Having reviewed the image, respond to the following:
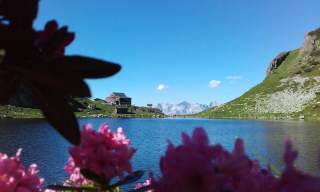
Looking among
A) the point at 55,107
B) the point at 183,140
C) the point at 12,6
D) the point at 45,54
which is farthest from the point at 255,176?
the point at 12,6

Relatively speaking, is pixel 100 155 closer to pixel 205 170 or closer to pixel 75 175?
pixel 75 175

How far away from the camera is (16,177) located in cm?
227

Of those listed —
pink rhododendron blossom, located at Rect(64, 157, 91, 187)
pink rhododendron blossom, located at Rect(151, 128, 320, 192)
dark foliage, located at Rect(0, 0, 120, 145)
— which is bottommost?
pink rhododendron blossom, located at Rect(64, 157, 91, 187)

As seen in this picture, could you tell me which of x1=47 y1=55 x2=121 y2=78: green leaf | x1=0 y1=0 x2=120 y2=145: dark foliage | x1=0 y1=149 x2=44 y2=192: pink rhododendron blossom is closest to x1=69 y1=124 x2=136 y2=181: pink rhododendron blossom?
x1=0 y1=149 x2=44 y2=192: pink rhododendron blossom

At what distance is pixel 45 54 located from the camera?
1651 mm

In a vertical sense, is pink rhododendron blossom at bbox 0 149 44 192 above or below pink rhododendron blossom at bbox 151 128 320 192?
below

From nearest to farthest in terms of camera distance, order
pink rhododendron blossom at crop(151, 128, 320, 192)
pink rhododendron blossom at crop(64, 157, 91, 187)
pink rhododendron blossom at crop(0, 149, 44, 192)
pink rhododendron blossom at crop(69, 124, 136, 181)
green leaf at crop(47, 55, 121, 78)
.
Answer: pink rhododendron blossom at crop(151, 128, 320, 192)
green leaf at crop(47, 55, 121, 78)
pink rhododendron blossom at crop(0, 149, 44, 192)
pink rhododendron blossom at crop(69, 124, 136, 181)
pink rhododendron blossom at crop(64, 157, 91, 187)

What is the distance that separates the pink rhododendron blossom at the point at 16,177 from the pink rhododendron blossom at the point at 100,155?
9.7 inches

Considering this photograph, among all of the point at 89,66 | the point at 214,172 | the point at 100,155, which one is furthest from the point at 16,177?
the point at 214,172

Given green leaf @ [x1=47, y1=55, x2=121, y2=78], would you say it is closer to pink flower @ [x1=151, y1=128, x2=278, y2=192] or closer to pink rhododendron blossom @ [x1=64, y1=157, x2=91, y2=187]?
pink flower @ [x1=151, y1=128, x2=278, y2=192]

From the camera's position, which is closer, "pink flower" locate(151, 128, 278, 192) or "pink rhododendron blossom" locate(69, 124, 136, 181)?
"pink flower" locate(151, 128, 278, 192)

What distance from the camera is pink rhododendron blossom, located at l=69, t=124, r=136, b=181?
2.32m

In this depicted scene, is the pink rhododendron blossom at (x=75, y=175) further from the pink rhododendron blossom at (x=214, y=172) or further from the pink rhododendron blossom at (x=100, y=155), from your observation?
the pink rhododendron blossom at (x=214, y=172)

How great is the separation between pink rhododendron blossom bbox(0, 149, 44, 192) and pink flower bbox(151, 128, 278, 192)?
867mm
